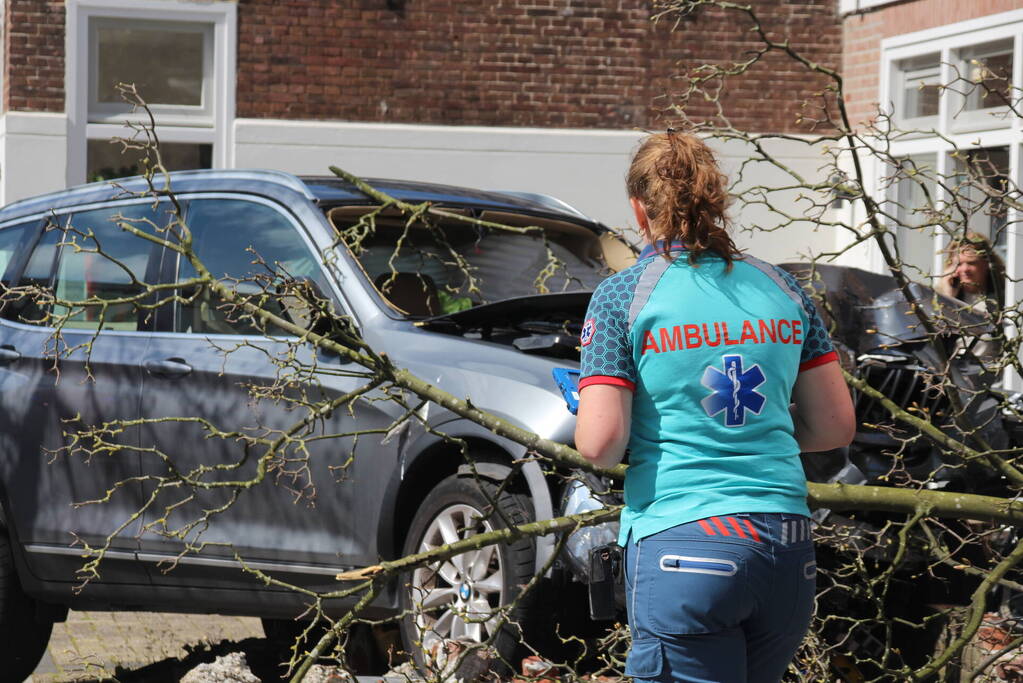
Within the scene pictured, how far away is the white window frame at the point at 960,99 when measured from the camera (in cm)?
1215

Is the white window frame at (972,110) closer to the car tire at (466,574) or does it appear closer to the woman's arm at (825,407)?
the car tire at (466,574)

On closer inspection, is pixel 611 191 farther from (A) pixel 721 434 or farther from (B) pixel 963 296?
(A) pixel 721 434

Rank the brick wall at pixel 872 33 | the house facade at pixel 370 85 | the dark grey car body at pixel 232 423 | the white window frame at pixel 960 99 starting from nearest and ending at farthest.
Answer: the dark grey car body at pixel 232 423, the white window frame at pixel 960 99, the brick wall at pixel 872 33, the house facade at pixel 370 85

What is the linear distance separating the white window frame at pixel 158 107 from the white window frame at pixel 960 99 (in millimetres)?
6216

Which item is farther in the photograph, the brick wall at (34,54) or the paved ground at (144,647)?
the brick wall at (34,54)

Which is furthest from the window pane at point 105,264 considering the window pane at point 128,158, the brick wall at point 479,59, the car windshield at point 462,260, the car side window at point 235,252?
the brick wall at point 479,59

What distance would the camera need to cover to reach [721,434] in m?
3.02

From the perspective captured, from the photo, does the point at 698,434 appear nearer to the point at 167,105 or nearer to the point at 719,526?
the point at 719,526

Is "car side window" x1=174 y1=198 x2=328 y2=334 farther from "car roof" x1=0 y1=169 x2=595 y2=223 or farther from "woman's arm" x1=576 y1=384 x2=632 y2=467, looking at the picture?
"woman's arm" x1=576 y1=384 x2=632 y2=467

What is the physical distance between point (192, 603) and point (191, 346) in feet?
3.30

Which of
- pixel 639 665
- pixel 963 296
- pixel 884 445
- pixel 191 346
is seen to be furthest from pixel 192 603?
pixel 963 296

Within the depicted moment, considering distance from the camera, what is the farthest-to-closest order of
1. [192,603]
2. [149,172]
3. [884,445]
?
[192,603], [884,445], [149,172]

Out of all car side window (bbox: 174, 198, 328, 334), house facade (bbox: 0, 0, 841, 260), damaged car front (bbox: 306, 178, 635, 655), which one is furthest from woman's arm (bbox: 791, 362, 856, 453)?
house facade (bbox: 0, 0, 841, 260)

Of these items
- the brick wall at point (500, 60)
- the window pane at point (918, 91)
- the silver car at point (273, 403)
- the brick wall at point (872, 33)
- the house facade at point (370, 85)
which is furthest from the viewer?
the brick wall at point (500, 60)
